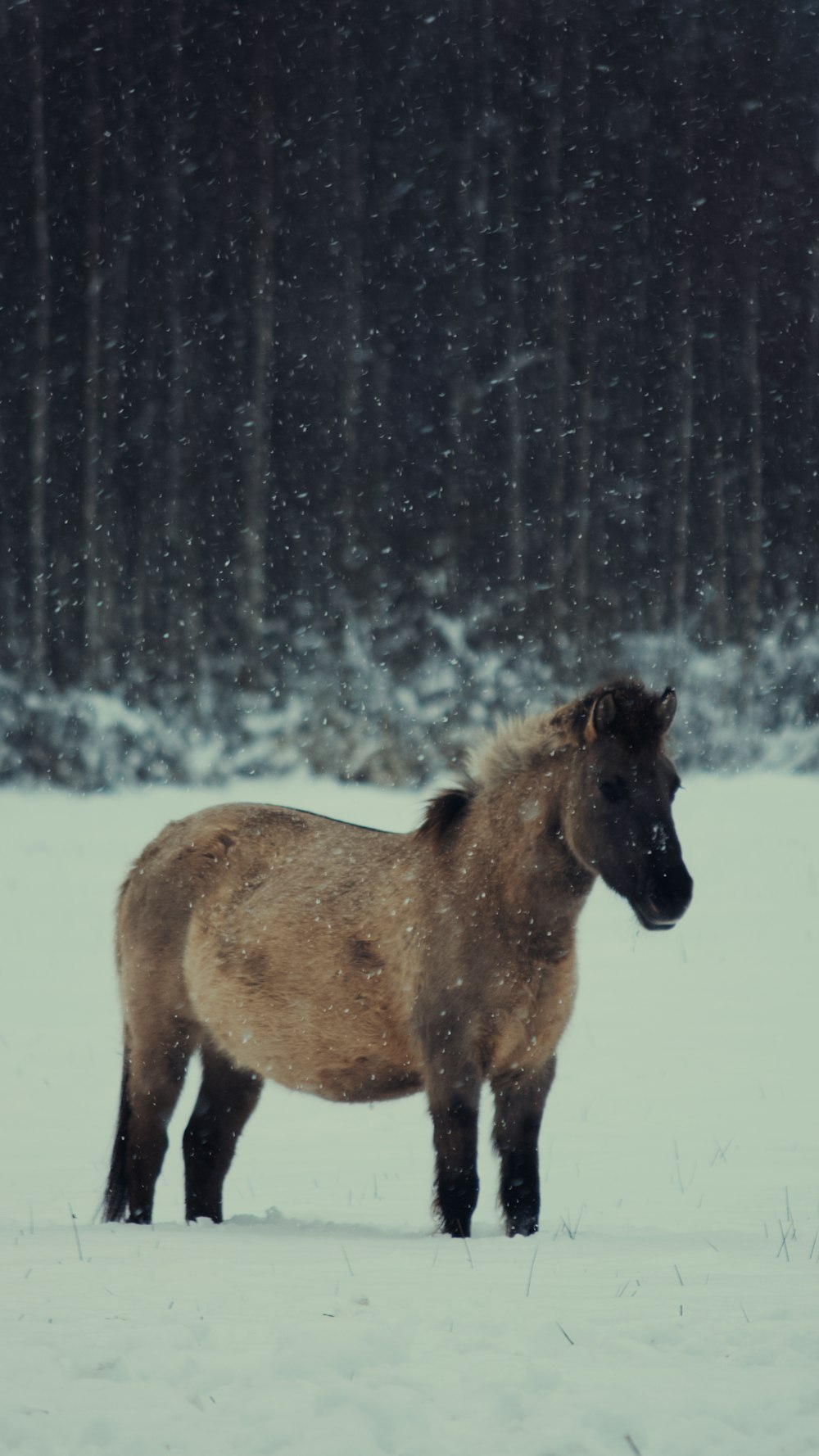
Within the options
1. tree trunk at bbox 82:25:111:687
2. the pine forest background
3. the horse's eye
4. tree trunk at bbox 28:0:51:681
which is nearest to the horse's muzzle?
the horse's eye

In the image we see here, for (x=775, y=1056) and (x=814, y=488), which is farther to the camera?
(x=814, y=488)

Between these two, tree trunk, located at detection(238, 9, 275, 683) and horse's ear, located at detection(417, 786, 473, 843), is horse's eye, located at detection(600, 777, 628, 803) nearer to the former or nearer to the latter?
horse's ear, located at detection(417, 786, 473, 843)

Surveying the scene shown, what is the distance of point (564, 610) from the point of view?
15.1 meters

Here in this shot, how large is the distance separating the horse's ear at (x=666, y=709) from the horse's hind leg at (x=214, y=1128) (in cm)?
231

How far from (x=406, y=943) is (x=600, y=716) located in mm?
1106

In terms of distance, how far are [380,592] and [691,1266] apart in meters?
11.3

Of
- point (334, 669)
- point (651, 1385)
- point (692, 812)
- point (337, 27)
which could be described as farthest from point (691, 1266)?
point (337, 27)

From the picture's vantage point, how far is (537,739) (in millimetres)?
5023

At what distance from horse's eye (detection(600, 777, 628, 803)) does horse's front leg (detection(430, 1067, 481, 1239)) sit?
40.7 inches

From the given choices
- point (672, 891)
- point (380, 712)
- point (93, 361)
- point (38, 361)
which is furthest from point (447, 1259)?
point (38, 361)

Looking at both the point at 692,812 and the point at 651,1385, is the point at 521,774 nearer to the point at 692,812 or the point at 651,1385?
the point at 651,1385

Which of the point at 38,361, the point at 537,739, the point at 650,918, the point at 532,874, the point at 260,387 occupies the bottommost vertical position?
the point at 650,918

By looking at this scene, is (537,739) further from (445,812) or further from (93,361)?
(93,361)

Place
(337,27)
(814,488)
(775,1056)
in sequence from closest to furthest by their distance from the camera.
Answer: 1. (775,1056)
2. (337,27)
3. (814,488)
